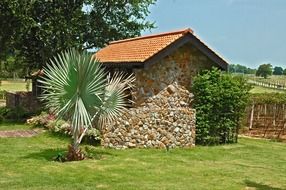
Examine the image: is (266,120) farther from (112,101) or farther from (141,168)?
(141,168)

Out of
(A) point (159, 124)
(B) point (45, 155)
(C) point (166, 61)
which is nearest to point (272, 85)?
(C) point (166, 61)

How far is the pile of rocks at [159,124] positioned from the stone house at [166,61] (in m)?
0.41

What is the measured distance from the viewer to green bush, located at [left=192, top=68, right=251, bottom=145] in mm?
16766

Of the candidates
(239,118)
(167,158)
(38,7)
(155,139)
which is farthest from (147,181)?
(38,7)

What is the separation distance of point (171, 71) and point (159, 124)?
91.9 inches

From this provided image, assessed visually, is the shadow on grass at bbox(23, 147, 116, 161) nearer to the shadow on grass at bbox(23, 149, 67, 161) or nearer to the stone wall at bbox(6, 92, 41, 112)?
the shadow on grass at bbox(23, 149, 67, 161)

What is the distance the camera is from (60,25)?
23.1m

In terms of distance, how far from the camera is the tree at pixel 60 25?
882 inches

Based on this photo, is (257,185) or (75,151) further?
(75,151)

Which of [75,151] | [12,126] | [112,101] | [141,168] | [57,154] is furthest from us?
[12,126]

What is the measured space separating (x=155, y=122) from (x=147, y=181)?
18.4 ft

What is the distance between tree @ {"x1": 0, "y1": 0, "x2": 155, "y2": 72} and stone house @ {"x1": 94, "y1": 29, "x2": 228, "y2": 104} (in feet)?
20.7

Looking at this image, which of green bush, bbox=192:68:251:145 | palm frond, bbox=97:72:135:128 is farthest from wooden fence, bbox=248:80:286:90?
palm frond, bbox=97:72:135:128

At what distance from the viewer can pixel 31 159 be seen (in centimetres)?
1241
